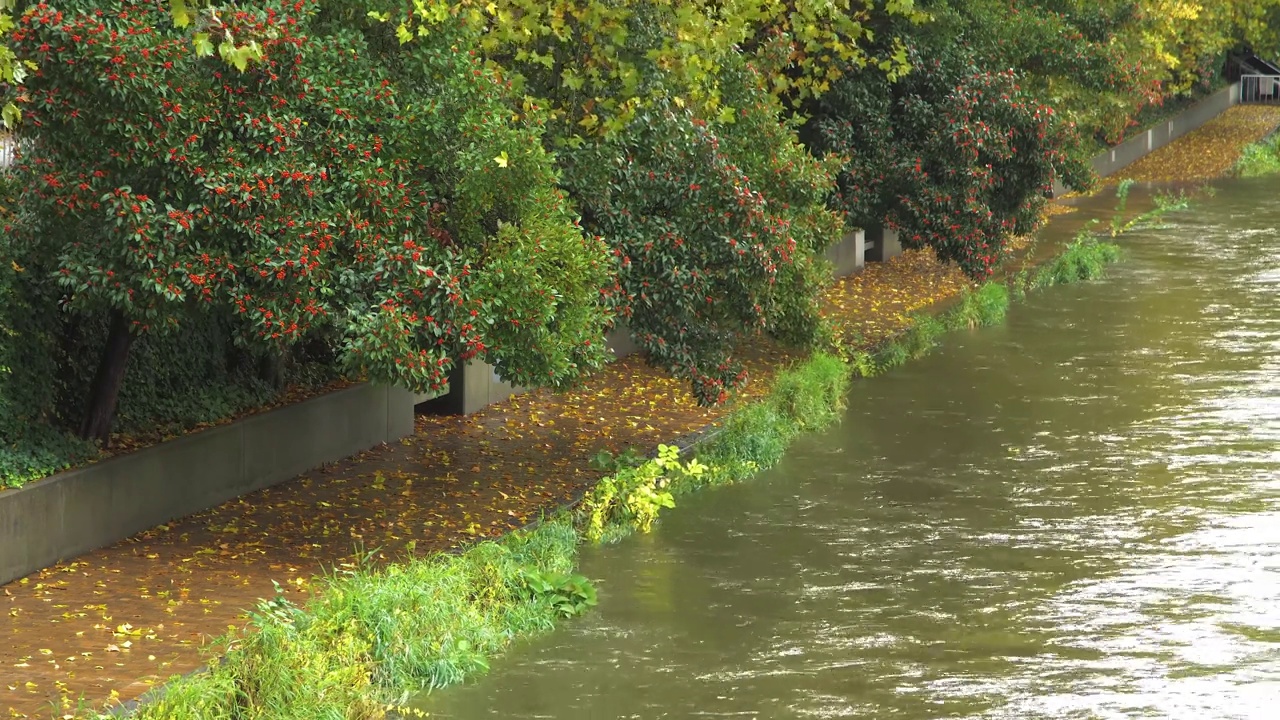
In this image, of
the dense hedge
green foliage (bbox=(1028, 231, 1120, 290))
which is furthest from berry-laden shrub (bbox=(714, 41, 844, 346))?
green foliage (bbox=(1028, 231, 1120, 290))

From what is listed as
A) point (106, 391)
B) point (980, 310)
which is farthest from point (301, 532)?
point (980, 310)

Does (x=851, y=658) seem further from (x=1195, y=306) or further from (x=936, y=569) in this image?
(x=1195, y=306)

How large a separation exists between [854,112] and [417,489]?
10880 millimetres

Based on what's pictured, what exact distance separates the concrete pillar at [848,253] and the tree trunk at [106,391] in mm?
14239

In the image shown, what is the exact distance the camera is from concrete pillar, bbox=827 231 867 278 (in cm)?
2489

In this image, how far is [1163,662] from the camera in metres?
9.99

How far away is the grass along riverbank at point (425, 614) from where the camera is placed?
8.64 metres

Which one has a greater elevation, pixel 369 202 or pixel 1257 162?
pixel 1257 162

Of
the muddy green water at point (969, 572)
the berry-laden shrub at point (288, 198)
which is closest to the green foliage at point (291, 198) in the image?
the berry-laden shrub at point (288, 198)

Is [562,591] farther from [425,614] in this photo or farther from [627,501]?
[627,501]

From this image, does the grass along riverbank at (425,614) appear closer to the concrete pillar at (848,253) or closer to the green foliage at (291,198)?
the green foliage at (291,198)

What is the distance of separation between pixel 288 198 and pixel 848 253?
603 inches

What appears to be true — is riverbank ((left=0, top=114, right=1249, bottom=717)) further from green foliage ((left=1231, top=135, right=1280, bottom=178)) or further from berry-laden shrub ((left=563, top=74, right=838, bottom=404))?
green foliage ((left=1231, top=135, right=1280, bottom=178))

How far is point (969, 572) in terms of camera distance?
11875mm
